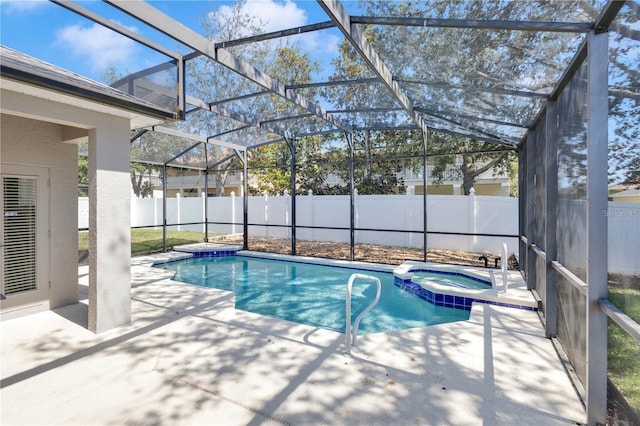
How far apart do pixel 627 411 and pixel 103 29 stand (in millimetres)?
5448

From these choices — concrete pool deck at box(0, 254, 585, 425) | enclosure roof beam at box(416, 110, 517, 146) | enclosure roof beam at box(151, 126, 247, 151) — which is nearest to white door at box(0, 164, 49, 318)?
concrete pool deck at box(0, 254, 585, 425)

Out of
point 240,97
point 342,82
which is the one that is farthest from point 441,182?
point 240,97

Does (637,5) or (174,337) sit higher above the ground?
(637,5)

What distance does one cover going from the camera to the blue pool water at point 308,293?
5.04m

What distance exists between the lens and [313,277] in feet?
24.8

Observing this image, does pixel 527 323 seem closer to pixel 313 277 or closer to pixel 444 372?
pixel 444 372

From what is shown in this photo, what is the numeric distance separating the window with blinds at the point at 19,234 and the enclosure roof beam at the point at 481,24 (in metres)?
4.65

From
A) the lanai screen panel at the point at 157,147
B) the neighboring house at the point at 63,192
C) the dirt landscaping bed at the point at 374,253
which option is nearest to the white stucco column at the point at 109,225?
the neighboring house at the point at 63,192

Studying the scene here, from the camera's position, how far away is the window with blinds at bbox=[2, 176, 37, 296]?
13.4 ft

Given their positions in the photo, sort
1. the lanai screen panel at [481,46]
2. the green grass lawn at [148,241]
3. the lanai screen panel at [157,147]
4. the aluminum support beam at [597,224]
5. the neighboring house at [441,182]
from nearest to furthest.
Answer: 1. the aluminum support beam at [597,224]
2. the lanai screen panel at [481,46]
3. the lanai screen panel at [157,147]
4. the green grass lawn at [148,241]
5. the neighboring house at [441,182]

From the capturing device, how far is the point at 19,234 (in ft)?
13.7

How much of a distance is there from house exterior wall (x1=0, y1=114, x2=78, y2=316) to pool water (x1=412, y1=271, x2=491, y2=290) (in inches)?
232

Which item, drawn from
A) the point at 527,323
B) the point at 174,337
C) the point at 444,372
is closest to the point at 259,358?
the point at 174,337

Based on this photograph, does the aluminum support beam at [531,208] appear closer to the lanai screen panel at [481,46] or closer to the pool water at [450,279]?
the lanai screen panel at [481,46]
